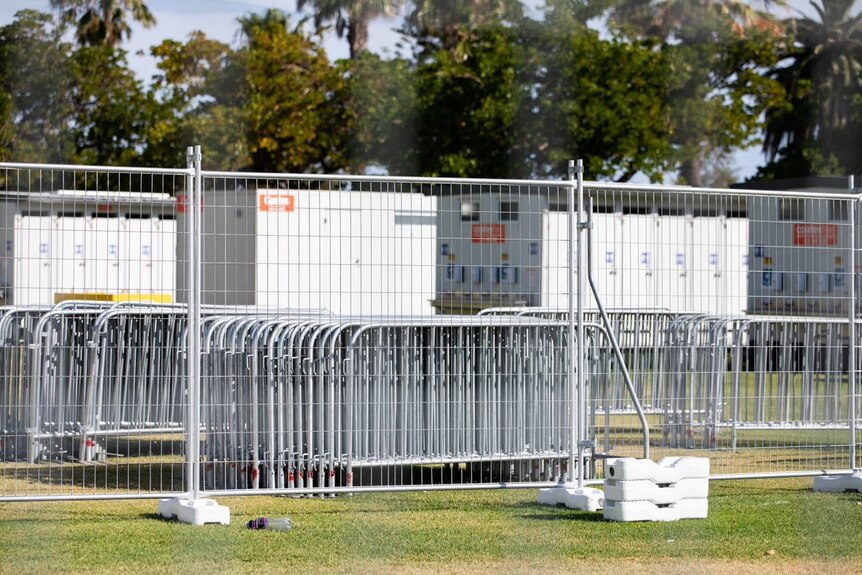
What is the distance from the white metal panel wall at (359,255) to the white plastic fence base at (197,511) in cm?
135

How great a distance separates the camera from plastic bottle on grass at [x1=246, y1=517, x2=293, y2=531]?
7.68 meters

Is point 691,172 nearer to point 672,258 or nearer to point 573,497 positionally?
point 672,258

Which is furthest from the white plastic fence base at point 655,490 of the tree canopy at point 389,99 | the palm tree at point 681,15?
the palm tree at point 681,15

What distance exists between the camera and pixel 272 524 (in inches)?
303

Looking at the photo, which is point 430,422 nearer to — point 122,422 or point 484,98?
point 122,422

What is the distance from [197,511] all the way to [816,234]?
5869 mm

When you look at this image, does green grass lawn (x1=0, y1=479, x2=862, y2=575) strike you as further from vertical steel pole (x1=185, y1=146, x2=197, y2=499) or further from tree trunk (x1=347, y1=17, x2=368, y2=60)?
tree trunk (x1=347, y1=17, x2=368, y2=60)

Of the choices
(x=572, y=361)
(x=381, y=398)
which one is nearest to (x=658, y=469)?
(x=572, y=361)

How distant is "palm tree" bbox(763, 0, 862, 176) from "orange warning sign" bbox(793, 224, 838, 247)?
119ft

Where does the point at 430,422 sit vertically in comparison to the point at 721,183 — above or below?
below

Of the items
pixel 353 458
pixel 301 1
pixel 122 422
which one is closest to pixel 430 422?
pixel 353 458

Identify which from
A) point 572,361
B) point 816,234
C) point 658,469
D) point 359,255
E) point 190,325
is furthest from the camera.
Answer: point 359,255

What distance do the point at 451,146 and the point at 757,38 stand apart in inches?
500

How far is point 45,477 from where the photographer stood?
9961 millimetres
